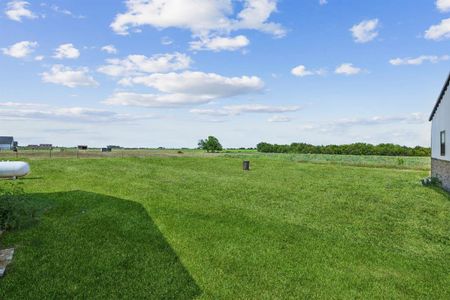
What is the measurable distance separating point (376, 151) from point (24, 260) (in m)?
103

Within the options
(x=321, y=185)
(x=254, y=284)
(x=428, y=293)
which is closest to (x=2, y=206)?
(x=254, y=284)

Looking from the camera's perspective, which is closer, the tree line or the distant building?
the distant building

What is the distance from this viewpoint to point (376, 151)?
98.4 meters

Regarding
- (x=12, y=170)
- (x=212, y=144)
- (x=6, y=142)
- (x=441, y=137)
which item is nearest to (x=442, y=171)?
(x=441, y=137)

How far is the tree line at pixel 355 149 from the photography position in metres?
94.1

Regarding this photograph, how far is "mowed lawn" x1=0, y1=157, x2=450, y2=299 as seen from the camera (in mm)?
7836

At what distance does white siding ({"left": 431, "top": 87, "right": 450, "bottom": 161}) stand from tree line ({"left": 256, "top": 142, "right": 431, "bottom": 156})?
238ft

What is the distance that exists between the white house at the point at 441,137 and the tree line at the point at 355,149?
72.5 metres

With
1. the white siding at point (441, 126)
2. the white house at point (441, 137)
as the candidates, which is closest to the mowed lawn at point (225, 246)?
the white house at point (441, 137)

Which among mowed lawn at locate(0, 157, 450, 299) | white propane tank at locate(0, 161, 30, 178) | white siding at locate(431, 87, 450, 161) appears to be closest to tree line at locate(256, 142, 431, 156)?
white siding at locate(431, 87, 450, 161)

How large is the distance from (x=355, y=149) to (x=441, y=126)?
83.2m

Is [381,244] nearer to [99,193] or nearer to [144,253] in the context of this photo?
[144,253]

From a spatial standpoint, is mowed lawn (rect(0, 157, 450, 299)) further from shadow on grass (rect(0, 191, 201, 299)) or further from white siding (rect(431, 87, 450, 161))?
white siding (rect(431, 87, 450, 161))

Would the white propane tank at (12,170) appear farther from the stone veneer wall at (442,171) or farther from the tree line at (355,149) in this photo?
the tree line at (355,149)
